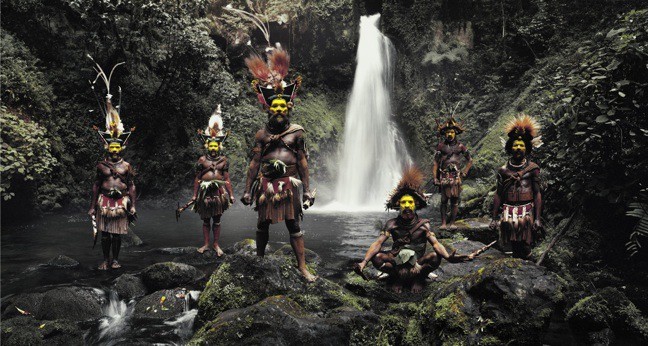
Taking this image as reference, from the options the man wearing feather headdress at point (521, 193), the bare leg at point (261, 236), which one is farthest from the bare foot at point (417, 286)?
the bare leg at point (261, 236)

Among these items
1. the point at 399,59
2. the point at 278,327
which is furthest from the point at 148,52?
the point at 278,327

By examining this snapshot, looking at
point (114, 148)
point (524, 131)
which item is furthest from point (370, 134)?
point (524, 131)

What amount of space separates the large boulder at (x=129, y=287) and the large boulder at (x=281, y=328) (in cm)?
285

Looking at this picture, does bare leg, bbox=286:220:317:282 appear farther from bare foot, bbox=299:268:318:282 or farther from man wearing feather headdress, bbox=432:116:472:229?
man wearing feather headdress, bbox=432:116:472:229

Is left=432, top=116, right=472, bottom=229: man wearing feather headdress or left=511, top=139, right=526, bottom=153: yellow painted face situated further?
left=432, top=116, right=472, bottom=229: man wearing feather headdress

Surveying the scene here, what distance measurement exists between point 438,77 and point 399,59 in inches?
119

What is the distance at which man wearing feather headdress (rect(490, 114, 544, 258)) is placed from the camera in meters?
6.59

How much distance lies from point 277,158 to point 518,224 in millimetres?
3752

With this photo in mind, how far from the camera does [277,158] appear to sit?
5.83m

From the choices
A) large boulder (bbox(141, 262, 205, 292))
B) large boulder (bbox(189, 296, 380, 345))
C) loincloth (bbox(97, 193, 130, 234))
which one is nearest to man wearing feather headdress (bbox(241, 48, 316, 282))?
large boulder (bbox(189, 296, 380, 345))

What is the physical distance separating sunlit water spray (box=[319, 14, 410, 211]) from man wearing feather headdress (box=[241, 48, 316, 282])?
16.2 metres

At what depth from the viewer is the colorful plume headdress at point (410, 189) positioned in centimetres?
618

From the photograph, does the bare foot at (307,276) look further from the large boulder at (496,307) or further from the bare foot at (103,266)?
the bare foot at (103,266)

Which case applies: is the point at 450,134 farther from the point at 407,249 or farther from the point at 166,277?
the point at 166,277
